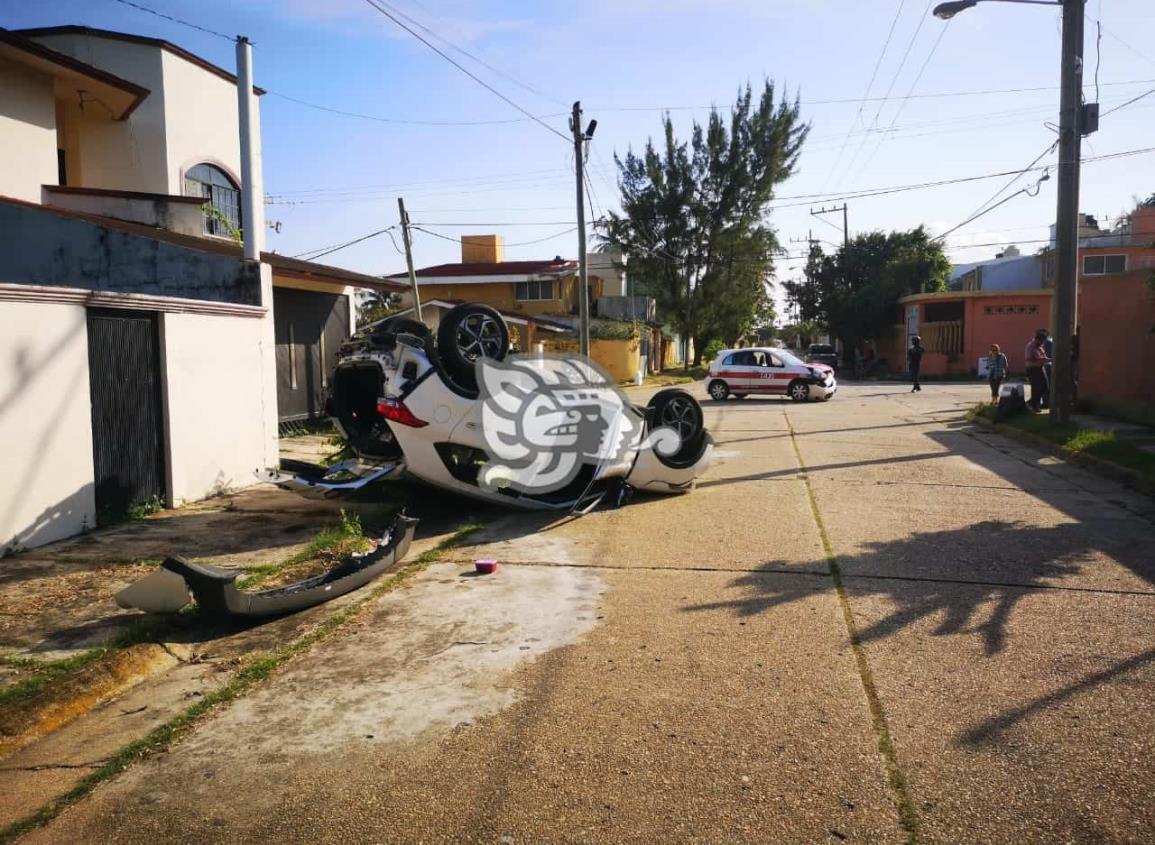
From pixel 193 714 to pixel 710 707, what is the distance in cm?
237

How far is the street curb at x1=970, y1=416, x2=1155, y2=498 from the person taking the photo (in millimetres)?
9438

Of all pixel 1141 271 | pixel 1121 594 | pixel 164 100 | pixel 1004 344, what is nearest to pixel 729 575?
pixel 1121 594

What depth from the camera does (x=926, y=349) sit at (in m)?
38.8

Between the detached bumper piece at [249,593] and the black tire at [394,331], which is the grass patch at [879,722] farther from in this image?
the black tire at [394,331]

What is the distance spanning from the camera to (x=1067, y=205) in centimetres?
1415

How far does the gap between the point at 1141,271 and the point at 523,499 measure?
12584 millimetres

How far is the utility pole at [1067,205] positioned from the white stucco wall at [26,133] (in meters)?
16.7

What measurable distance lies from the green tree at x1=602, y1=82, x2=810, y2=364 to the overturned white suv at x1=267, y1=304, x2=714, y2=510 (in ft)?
124

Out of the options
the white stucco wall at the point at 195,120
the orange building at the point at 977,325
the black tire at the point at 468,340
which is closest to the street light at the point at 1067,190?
the black tire at the point at 468,340

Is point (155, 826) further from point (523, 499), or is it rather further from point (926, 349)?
point (926, 349)

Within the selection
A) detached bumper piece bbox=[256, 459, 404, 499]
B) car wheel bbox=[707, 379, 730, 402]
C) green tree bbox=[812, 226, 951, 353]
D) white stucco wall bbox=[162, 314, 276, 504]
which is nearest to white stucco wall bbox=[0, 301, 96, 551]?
white stucco wall bbox=[162, 314, 276, 504]

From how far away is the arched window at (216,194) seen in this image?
19.6 metres

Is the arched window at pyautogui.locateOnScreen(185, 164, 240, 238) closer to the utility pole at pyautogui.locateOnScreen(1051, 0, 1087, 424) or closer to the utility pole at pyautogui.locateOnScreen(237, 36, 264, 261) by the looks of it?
the utility pole at pyautogui.locateOnScreen(237, 36, 264, 261)

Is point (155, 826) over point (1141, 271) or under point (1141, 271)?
under
